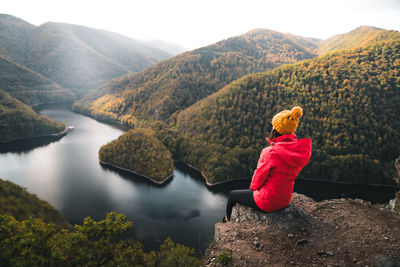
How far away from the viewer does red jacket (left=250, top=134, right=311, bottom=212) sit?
593 cm

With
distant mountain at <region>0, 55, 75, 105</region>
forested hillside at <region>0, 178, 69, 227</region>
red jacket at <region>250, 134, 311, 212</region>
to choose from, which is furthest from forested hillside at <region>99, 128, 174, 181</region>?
distant mountain at <region>0, 55, 75, 105</region>

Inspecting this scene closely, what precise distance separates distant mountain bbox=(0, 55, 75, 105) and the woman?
177680 millimetres

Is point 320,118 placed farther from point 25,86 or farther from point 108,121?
point 25,86

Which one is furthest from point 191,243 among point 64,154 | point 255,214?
point 64,154

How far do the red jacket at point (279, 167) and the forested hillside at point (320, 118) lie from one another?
48271 mm

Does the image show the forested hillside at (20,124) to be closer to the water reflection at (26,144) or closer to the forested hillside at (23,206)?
the water reflection at (26,144)

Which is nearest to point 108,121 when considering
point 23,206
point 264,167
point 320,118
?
point 23,206

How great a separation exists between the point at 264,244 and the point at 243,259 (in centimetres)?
97

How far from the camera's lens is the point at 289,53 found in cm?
19250

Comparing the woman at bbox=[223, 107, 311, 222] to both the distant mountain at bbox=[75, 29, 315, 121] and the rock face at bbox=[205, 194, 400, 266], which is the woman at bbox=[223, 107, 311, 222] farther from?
the distant mountain at bbox=[75, 29, 315, 121]

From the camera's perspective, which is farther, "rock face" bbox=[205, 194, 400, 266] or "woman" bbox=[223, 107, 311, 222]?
"woman" bbox=[223, 107, 311, 222]

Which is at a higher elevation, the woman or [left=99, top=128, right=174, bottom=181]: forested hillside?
the woman

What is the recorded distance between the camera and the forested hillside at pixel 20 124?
262 ft

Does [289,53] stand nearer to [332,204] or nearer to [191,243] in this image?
[191,243]
